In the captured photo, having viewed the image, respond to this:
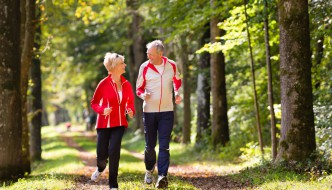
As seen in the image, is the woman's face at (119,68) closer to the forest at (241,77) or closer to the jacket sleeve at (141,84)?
the jacket sleeve at (141,84)

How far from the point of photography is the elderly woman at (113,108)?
7.55 m

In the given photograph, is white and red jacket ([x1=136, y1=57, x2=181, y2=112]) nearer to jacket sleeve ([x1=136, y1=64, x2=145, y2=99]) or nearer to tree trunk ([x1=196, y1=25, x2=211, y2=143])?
jacket sleeve ([x1=136, y1=64, x2=145, y2=99])

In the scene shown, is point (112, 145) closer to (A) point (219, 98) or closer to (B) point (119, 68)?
(B) point (119, 68)

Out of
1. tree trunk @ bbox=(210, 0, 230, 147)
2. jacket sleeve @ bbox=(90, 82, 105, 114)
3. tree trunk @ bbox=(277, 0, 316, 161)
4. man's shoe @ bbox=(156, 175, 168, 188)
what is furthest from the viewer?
tree trunk @ bbox=(210, 0, 230, 147)

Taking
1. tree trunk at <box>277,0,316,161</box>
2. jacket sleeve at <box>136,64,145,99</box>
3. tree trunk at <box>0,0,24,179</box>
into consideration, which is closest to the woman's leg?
jacket sleeve at <box>136,64,145,99</box>

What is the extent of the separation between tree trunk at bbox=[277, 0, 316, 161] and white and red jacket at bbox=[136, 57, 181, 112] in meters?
2.58

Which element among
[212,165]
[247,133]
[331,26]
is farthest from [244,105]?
[331,26]

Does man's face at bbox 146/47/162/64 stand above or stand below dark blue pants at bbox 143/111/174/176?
above

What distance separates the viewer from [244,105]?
17.6 m

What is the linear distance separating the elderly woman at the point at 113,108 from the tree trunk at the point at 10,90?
312 centimetres

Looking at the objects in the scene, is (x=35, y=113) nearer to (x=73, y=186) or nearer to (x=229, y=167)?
(x=229, y=167)

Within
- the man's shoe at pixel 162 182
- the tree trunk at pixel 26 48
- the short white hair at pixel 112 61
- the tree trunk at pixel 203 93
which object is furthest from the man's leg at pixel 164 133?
the tree trunk at pixel 203 93


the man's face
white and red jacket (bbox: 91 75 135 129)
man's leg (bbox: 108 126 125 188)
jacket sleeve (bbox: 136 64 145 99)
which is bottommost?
man's leg (bbox: 108 126 125 188)

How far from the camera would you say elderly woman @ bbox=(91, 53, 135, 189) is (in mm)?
7555
